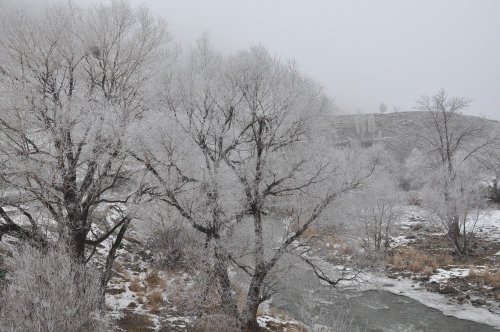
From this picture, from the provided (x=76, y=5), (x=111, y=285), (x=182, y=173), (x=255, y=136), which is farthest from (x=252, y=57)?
(x=111, y=285)

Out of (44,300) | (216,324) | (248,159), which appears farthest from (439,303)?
(44,300)

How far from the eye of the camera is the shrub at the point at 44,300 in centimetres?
809

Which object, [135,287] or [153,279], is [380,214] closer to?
[153,279]

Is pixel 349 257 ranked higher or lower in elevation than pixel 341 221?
lower

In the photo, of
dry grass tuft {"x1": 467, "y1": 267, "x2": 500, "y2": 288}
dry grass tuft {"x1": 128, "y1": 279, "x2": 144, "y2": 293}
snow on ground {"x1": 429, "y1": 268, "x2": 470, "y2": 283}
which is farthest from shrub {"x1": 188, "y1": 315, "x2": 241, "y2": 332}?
dry grass tuft {"x1": 467, "y1": 267, "x2": 500, "y2": 288}

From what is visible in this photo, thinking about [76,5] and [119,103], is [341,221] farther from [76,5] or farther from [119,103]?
[76,5]

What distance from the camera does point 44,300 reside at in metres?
8.36

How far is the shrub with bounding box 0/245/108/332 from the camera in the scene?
319 inches

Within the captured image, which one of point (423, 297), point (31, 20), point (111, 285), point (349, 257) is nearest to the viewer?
point (31, 20)

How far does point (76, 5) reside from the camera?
13812 mm

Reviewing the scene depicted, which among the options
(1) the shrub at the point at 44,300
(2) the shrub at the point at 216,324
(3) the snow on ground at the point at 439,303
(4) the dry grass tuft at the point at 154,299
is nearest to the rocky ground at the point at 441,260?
(3) the snow on ground at the point at 439,303

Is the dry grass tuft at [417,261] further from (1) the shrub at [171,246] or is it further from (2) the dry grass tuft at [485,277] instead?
(1) the shrub at [171,246]

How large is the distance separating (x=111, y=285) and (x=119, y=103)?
878 centimetres

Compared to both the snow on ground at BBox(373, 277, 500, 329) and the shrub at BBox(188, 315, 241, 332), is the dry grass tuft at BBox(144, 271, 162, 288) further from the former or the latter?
the snow on ground at BBox(373, 277, 500, 329)
